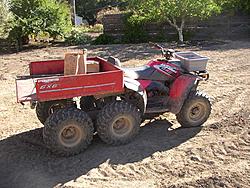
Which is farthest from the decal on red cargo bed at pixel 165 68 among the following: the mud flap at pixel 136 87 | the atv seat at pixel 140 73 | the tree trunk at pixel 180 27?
the tree trunk at pixel 180 27

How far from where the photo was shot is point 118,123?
206 inches

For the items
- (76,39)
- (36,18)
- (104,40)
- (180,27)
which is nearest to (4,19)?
(36,18)

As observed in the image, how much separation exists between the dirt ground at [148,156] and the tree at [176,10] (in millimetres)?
7113

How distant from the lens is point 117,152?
509 cm

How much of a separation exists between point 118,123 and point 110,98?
0.35 meters

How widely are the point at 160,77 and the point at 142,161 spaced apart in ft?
4.60

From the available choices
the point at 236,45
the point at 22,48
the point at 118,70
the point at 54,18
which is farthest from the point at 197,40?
the point at 118,70

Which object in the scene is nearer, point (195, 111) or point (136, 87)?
point (136, 87)

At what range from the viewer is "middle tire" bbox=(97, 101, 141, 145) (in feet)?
16.5

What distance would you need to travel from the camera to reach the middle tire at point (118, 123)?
5035mm

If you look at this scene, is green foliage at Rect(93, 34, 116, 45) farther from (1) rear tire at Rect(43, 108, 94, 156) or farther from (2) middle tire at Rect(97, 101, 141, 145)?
(1) rear tire at Rect(43, 108, 94, 156)

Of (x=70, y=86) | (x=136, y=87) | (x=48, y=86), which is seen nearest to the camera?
(x=48, y=86)

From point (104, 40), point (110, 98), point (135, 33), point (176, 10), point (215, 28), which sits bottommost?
point (110, 98)

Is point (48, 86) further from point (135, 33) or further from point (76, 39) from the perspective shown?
point (76, 39)
